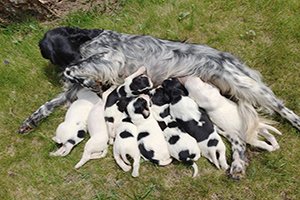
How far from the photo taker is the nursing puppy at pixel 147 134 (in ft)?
9.30

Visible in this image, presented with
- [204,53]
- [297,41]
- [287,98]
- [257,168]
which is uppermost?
[297,41]

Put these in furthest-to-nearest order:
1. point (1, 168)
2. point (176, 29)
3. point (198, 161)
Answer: point (176, 29) < point (1, 168) < point (198, 161)

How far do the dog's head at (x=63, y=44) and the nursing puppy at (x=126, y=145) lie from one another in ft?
4.28

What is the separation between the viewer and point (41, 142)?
3.50 m

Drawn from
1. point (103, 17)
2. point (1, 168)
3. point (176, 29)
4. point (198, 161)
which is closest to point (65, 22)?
point (103, 17)

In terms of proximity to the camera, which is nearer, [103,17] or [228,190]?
[228,190]

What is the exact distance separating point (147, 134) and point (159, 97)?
558 mm

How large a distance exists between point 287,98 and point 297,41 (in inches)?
47.2

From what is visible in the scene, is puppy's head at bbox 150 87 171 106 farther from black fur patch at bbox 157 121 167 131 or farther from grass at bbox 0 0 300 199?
grass at bbox 0 0 300 199

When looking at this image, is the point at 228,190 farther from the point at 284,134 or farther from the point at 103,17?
the point at 103,17

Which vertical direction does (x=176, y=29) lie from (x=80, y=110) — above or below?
above

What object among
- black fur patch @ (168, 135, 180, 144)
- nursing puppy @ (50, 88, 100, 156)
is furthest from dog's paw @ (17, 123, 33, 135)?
black fur patch @ (168, 135, 180, 144)

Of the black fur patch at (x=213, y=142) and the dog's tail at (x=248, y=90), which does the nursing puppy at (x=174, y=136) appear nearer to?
the black fur patch at (x=213, y=142)

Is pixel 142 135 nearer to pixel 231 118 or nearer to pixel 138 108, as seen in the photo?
pixel 138 108
